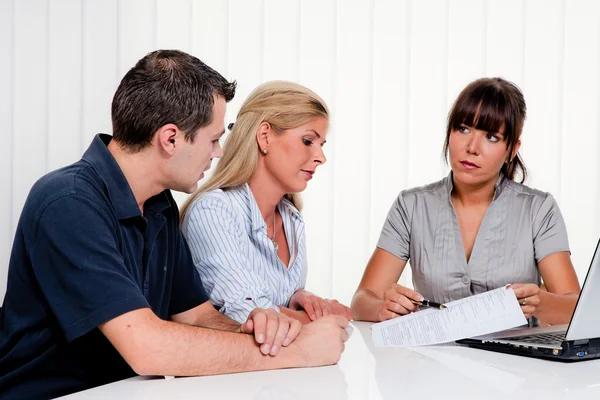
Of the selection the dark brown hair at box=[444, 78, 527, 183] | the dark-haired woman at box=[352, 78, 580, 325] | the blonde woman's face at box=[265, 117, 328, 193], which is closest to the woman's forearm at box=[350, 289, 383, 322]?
the dark-haired woman at box=[352, 78, 580, 325]

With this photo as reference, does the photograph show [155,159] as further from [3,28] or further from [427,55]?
[3,28]

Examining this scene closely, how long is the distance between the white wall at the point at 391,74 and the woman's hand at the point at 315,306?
3.86 ft

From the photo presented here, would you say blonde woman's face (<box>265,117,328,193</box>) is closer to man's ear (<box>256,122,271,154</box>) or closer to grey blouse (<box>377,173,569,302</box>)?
man's ear (<box>256,122,271,154</box>)

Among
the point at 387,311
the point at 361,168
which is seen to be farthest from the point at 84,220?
the point at 361,168

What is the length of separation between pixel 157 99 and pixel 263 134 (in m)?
0.68

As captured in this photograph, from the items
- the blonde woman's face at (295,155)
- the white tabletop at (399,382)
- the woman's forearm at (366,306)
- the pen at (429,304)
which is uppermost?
the blonde woman's face at (295,155)

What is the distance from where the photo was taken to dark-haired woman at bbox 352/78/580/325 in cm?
240

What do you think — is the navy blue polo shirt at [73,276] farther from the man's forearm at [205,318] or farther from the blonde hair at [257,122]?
the blonde hair at [257,122]

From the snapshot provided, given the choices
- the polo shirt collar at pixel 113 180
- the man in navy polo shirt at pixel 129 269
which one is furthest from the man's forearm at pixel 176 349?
the polo shirt collar at pixel 113 180

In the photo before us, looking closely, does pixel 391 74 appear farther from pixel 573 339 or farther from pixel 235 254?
pixel 573 339

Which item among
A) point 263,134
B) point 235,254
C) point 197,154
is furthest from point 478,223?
point 197,154

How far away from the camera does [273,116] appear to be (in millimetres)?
2223

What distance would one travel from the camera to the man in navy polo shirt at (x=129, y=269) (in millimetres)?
1320

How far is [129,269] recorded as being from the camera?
1549mm
